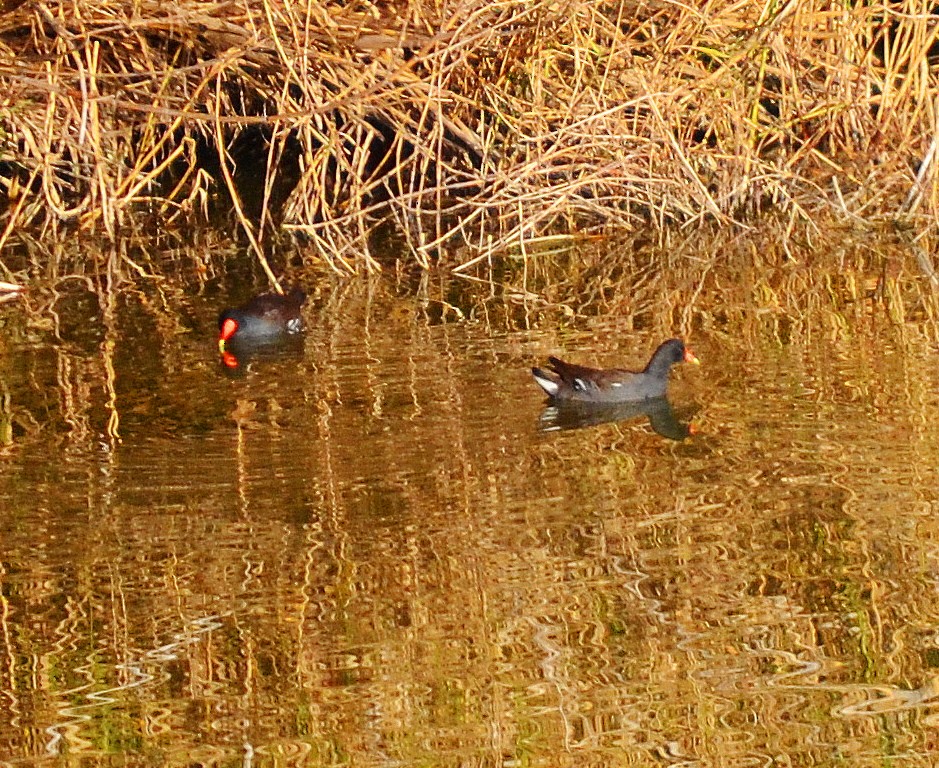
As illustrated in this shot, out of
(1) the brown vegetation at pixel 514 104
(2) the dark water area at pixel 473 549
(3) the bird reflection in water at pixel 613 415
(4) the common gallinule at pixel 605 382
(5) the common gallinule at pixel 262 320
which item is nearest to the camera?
(2) the dark water area at pixel 473 549

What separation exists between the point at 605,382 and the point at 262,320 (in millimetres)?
2225

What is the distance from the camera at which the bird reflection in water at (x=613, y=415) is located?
→ 8.11 meters

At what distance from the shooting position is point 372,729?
525 centimetres

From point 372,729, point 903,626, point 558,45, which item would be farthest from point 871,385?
point 558,45

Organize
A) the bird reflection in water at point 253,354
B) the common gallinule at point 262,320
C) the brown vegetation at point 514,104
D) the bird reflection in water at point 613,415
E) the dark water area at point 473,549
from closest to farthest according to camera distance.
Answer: the dark water area at point 473,549 < the bird reflection in water at point 613,415 < the bird reflection in water at point 253,354 < the common gallinule at point 262,320 < the brown vegetation at point 514,104

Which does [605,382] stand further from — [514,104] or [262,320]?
[514,104]

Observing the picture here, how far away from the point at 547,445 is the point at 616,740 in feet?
9.28

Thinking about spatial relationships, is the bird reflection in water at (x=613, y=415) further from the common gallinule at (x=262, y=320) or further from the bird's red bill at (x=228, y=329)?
the bird's red bill at (x=228, y=329)

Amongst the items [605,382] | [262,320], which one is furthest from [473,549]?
[262,320]

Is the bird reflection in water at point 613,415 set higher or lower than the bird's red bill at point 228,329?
lower

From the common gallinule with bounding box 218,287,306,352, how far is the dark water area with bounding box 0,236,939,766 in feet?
0.53

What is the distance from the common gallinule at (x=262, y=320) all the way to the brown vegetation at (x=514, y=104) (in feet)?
3.37

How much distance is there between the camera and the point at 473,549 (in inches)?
259

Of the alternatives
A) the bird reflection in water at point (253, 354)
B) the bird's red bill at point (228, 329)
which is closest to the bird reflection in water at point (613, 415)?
the bird reflection in water at point (253, 354)
